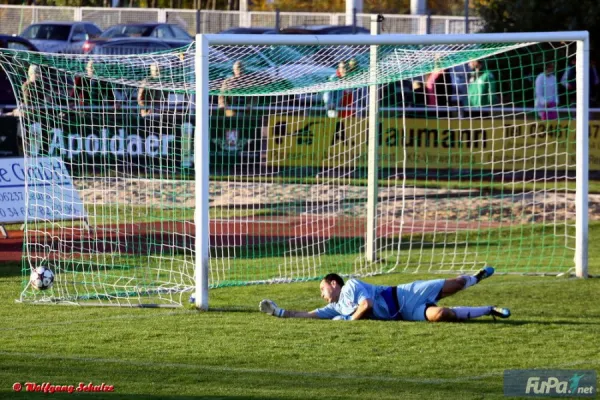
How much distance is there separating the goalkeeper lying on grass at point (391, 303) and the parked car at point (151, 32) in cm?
2834

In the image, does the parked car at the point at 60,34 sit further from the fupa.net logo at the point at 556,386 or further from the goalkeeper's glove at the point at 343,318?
the fupa.net logo at the point at 556,386

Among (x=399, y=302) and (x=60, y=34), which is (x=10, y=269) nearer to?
(x=399, y=302)

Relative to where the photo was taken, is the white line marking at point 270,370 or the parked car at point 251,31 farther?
the parked car at point 251,31

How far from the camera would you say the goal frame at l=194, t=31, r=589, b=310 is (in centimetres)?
1027

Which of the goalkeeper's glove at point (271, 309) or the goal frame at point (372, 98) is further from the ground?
the goal frame at point (372, 98)

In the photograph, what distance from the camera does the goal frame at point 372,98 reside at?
10.3 metres

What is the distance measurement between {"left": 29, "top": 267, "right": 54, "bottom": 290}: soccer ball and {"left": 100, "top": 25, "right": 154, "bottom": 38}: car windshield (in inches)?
1077

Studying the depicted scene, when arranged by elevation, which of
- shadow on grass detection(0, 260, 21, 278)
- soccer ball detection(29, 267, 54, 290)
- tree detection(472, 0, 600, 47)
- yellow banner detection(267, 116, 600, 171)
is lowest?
shadow on grass detection(0, 260, 21, 278)

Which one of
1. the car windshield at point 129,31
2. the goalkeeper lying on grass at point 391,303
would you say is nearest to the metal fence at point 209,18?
the car windshield at point 129,31


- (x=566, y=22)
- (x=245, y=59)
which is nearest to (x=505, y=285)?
(x=245, y=59)

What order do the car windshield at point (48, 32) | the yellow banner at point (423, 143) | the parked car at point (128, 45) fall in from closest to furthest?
the yellow banner at point (423, 143)
the parked car at point (128, 45)
the car windshield at point (48, 32)

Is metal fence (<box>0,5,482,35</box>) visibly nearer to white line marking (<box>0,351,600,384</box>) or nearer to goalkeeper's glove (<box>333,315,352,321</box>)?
goalkeeper's glove (<box>333,315,352,321</box>)

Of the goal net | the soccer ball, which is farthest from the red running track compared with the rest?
the soccer ball

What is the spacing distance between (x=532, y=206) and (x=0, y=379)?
12.8m
